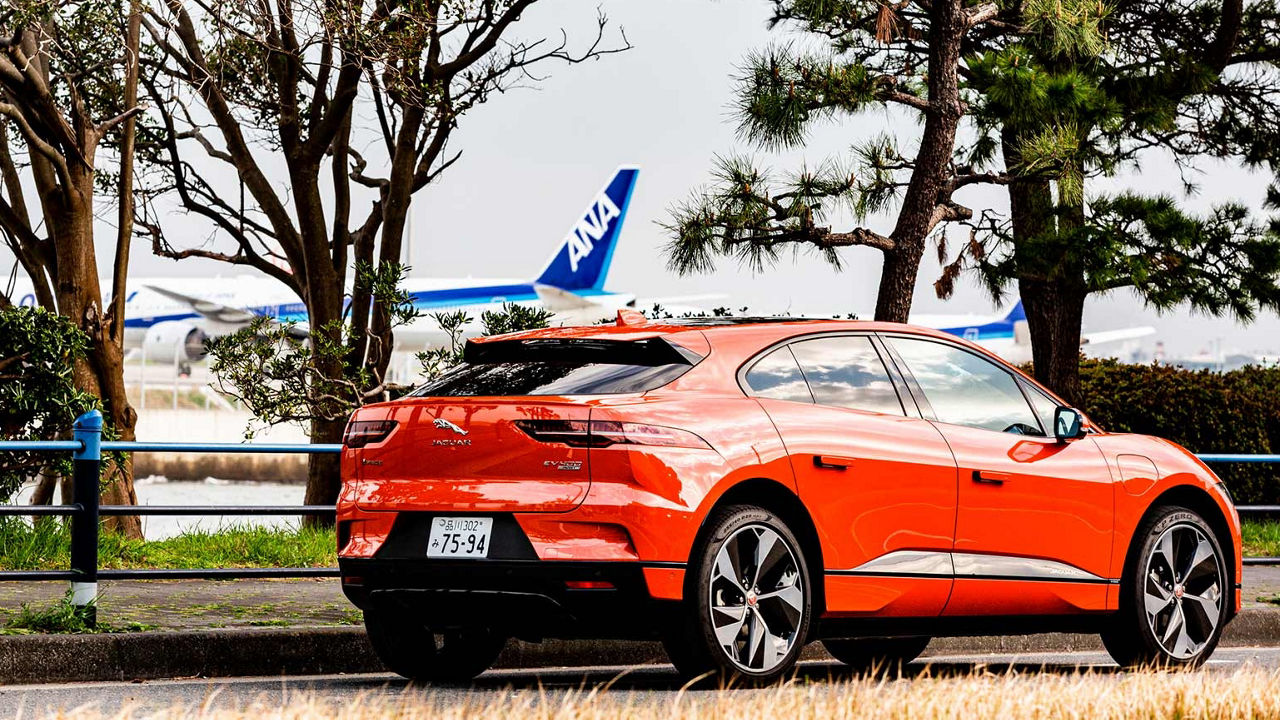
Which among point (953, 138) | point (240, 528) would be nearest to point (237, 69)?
point (240, 528)

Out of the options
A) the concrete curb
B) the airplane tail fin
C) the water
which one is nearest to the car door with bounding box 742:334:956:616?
the concrete curb

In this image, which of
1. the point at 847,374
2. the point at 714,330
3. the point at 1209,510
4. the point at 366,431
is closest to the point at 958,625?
the point at 847,374

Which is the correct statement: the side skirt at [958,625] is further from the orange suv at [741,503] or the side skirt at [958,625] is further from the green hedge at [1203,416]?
the green hedge at [1203,416]

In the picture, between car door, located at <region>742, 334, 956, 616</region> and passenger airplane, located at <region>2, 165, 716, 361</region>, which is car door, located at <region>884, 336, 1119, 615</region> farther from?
passenger airplane, located at <region>2, 165, 716, 361</region>

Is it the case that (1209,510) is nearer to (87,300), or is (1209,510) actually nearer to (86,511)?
(86,511)

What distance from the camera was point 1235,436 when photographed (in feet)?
56.9

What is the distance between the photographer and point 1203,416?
17.4m

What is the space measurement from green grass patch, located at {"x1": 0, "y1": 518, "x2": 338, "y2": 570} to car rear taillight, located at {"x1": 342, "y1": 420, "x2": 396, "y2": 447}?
440cm

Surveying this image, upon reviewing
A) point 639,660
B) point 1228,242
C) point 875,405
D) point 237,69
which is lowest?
point 639,660

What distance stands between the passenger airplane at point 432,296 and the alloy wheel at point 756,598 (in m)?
46.6

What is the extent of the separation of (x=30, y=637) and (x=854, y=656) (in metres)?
3.80

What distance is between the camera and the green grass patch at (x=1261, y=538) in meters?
14.5

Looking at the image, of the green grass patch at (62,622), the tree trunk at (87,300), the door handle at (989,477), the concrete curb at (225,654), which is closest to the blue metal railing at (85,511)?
the green grass patch at (62,622)

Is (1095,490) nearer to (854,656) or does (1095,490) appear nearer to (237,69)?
(854,656)
